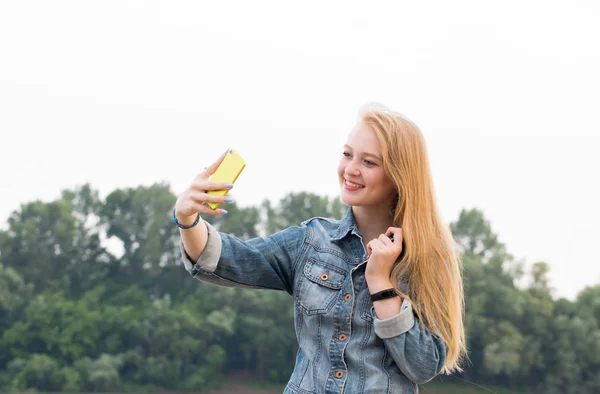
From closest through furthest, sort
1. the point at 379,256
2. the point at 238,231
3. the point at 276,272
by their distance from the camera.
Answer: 1. the point at 379,256
2. the point at 276,272
3. the point at 238,231

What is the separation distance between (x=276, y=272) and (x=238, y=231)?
4136 cm

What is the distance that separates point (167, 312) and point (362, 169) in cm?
4001

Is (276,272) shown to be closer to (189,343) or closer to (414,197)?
(414,197)

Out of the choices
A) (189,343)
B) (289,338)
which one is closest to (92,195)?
(189,343)

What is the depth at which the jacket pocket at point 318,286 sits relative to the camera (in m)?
2.69

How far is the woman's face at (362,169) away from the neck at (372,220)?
11 centimetres

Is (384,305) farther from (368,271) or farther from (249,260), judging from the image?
(249,260)

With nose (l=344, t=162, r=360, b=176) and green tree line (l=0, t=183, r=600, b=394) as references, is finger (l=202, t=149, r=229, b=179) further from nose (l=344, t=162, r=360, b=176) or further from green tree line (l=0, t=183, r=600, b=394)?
green tree line (l=0, t=183, r=600, b=394)

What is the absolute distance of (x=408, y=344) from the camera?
2.59 metres

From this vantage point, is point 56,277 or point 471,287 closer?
point 471,287

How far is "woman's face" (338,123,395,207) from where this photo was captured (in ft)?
8.92

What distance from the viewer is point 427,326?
2.70m

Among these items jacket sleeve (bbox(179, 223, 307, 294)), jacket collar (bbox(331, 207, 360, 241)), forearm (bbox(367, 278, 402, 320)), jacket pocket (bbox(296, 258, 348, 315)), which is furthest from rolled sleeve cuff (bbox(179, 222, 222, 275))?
forearm (bbox(367, 278, 402, 320))

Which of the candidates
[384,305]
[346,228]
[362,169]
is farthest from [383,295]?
[362,169]
